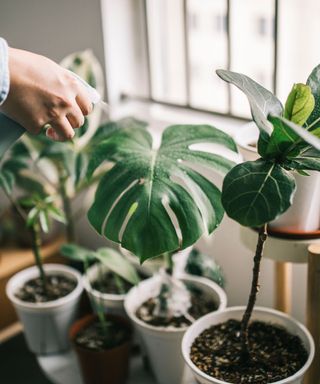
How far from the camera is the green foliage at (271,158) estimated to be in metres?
1.05

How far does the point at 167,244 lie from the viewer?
1179mm

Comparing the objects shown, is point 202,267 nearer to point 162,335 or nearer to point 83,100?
point 162,335

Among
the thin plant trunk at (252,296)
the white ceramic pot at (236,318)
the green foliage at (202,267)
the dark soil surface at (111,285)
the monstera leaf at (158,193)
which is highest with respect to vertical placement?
the monstera leaf at (158,193)

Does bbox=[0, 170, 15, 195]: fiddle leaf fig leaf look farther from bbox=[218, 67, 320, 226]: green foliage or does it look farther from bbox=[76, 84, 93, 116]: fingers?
bbox=[218, 67, 320, 226]: green foliage

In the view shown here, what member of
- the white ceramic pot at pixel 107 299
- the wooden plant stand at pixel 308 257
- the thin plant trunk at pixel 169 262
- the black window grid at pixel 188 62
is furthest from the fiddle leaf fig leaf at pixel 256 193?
the white ceramic pot at pixel 107 299

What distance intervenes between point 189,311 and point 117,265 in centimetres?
25

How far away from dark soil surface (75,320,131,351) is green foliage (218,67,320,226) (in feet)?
2.67

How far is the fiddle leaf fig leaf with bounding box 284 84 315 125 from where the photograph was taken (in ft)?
3.72

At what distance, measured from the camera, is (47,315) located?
185cm

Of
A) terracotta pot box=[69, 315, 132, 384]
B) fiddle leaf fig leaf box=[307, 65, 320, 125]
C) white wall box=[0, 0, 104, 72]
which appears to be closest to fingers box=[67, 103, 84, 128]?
fiddle leaf fig leaf box=[307, 65, 320, 125]

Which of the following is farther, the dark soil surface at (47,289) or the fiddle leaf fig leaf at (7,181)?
the dark soil surface at (47,289)

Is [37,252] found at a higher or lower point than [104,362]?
higher

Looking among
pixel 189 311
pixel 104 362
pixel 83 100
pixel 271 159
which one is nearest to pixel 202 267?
pixel 189 311

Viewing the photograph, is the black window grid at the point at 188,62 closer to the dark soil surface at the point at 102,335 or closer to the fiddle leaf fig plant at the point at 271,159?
the fiddle leaf fig plant at the point at 271,159
